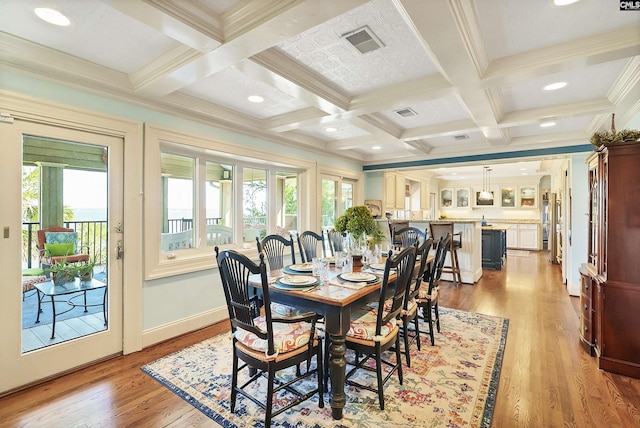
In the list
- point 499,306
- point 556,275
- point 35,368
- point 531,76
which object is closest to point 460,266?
point 499,306

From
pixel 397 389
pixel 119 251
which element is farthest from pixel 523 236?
pixel 119 251

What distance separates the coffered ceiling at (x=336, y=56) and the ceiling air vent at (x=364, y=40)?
24 mm

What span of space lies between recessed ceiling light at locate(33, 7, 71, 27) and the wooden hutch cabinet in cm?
409

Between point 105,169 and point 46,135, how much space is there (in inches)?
18.4

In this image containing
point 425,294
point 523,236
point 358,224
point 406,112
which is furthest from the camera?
point 523,236

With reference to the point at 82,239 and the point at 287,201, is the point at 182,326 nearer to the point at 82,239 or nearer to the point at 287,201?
the point at 82,239

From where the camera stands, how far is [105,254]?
9.04 ft

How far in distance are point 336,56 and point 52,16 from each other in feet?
6.00

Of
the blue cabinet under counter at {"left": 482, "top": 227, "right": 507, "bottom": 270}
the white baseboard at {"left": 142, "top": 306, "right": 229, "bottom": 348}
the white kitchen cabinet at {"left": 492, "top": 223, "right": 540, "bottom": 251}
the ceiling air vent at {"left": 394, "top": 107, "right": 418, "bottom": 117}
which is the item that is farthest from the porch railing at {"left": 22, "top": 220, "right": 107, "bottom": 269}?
the white kitchen cabinet at {"left": 492, "top": 223, "right": 540, "bottom": 251}

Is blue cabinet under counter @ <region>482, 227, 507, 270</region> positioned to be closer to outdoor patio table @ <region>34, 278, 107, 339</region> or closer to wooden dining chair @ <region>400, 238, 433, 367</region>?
wooden dining chair @ <region>400, 238, 433, 367</region>

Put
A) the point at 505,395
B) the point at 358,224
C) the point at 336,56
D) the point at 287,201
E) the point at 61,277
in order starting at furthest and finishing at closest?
the point at 287,201 < the point at 358,224 < the point at 61,277 < the point at 336,56 < the point at 505,395

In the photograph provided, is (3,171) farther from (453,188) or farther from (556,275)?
(453,188)

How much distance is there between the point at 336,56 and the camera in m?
2.33

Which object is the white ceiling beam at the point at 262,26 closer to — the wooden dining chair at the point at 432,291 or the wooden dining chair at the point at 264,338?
the wooden dining chair at the point at 264,338
